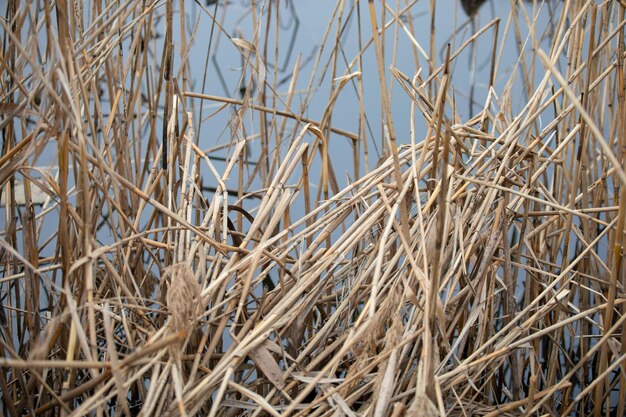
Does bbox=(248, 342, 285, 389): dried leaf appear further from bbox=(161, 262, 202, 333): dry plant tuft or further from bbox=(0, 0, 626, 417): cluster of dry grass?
bbox=(161, 262, 202, 333): dry plant tuft

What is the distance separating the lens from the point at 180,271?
0.77m

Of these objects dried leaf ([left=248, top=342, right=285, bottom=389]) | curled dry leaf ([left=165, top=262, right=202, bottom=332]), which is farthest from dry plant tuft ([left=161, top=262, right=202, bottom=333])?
dried leaf ([left=248, top=342, right=285, bottom=389])

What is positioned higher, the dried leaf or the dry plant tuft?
the dry plant tuft

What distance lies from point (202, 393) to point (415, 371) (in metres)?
0.28

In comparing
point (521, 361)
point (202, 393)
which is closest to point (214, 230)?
point (202, 393)

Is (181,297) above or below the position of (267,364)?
above

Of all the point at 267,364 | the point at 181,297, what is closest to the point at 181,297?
the point at 181,297

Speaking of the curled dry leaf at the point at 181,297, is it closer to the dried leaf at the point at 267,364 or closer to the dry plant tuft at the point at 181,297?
the dry plant tuft at the point at 181,297

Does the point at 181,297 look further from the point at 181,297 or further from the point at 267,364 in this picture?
the point at 267,364

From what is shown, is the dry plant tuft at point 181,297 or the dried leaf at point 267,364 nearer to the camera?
the dry plant tuft at point 181,297

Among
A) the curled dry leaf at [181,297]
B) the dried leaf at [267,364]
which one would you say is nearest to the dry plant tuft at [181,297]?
the curled dry leaf at [181,297]

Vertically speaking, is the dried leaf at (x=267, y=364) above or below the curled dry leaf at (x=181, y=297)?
below

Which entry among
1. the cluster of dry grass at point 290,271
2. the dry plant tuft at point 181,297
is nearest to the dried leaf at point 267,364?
the cluster of dry grass at point 290,271

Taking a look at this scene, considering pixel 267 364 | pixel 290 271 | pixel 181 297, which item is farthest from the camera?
pixel 290 271
